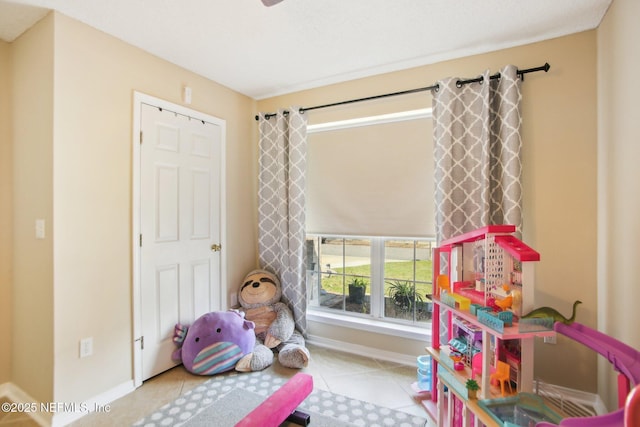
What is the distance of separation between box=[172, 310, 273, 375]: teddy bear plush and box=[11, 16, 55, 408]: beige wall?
813 millimetres

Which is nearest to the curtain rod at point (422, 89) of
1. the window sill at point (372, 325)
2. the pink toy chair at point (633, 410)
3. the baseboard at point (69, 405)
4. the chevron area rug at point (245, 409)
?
the window sill at point (372, 325)

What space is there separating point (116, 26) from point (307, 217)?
2.04 metres

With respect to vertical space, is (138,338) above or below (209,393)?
above

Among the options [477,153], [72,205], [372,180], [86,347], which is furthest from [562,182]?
[86,347]

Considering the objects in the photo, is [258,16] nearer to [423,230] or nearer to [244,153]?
[244,153]

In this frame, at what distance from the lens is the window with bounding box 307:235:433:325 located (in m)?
2.63

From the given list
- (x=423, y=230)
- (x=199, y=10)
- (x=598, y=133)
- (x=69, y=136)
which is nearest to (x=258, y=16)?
(x=199, y=10)

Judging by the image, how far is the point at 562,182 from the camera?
2025 mm

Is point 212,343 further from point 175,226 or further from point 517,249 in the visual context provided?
point 517,249

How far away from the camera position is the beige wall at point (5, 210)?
2.08 m

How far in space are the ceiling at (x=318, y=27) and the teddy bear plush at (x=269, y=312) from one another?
1968 millimetres

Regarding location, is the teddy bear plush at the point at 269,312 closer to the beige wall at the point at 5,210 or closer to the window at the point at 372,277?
the window at the point at 372,277

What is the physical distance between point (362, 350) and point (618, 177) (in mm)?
2188

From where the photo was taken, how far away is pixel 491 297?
1.45 meters
